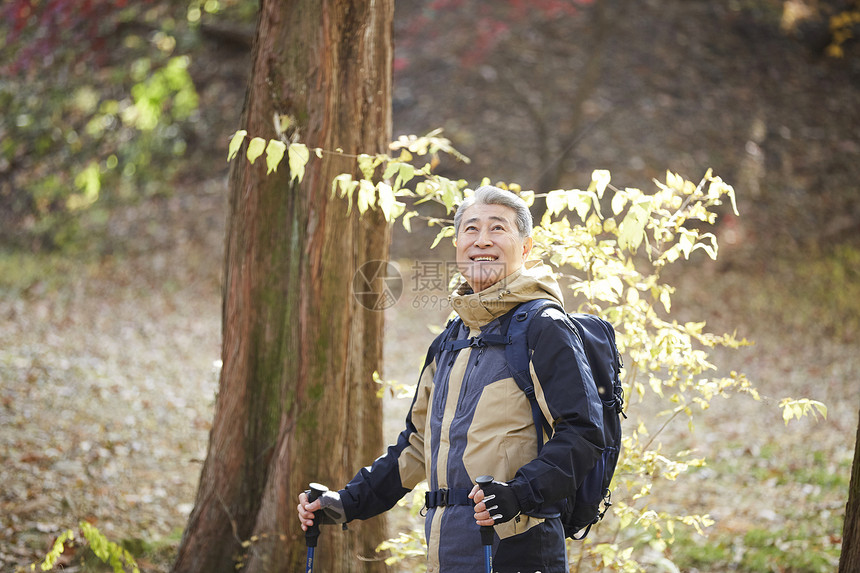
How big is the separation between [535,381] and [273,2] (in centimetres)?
232

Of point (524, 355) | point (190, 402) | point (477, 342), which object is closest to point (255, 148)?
point (477, 342)

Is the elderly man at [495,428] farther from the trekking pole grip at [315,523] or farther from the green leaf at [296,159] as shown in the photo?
the green leaf at [296,159]

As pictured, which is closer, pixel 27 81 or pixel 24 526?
pixel 24 526

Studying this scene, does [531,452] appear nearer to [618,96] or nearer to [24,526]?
[24,526]

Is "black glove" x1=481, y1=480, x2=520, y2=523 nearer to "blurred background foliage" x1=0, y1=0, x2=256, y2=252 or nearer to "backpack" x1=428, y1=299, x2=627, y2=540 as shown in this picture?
"backpack" x1=428, y1=299, x2=627, y2=540

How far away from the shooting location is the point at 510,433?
2.15 metres

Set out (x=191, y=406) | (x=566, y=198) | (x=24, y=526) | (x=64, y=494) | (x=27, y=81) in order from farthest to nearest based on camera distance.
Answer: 1. (x=27, y=81)
2. (x=191, y=406)
3. (x=64, y=494)
4. (x=24, y=526)
5. (x=566, y=198)

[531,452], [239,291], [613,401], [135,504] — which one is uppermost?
[239,291]

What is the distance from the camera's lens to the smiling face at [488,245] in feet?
7.72

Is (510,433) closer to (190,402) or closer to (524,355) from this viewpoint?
(524,355)

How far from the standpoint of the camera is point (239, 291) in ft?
11.6

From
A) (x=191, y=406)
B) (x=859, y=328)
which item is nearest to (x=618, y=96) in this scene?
(x=859, y=328)

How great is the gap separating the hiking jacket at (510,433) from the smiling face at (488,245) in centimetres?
6

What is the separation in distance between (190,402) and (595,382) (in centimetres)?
565
